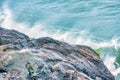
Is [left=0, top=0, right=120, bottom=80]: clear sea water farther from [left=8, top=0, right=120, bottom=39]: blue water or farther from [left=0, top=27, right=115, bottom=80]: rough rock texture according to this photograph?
[left=0, top=27, right=115, bottom=80]: rough rock texture

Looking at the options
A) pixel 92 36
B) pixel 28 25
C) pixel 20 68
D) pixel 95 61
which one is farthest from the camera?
pixel 28 25

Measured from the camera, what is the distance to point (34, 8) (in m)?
28.9

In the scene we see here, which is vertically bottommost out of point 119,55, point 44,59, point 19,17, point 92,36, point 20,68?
point 20,68

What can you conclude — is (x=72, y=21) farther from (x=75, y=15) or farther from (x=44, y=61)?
(x=44, y=61)

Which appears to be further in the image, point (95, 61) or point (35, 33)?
point (35, 33)

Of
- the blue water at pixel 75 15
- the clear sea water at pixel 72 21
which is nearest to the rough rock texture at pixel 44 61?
the clear sea water at pixel 72 21

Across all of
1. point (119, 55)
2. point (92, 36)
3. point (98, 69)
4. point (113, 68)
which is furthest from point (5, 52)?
point (92, 36)

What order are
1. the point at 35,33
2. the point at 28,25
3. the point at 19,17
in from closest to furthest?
the point at 35,33 < the point at 28,25 < the point at 19,17

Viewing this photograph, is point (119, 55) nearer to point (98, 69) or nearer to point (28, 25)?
point (98, 69)

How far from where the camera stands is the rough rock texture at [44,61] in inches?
261

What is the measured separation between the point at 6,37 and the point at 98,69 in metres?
2.24

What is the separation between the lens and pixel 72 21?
23.6 metres

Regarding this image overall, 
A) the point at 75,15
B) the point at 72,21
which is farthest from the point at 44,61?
the point at 75,15

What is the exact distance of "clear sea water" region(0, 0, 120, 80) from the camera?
62.3 feet
